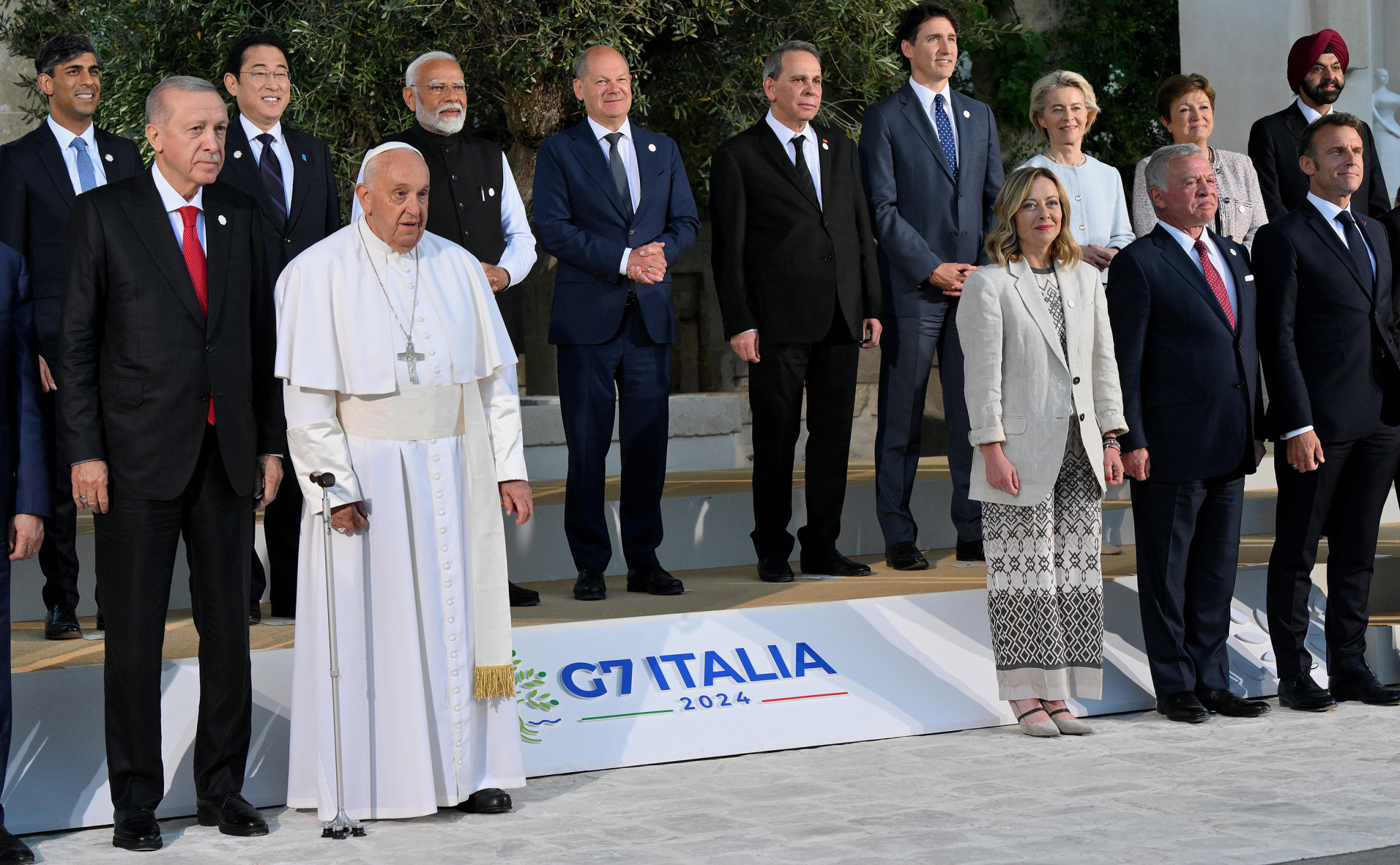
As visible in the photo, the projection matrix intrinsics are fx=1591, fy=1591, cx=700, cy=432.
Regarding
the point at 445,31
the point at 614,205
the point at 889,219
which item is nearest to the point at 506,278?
the point at 614,205

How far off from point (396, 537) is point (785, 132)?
8.08ft

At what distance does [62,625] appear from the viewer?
5020mm

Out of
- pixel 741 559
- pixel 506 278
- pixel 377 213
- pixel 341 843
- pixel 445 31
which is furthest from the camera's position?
pixel 445 31

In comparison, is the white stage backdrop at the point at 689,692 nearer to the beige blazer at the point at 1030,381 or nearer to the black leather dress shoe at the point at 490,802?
the black leather dress shoe at the point at 490,802

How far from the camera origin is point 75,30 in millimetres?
9211

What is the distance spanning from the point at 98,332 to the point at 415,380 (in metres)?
0.78

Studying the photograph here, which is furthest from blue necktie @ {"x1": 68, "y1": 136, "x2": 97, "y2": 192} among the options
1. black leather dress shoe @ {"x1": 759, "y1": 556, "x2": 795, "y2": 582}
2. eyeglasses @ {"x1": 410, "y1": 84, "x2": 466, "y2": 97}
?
black leather dress shoe @ {"x1": 759, "y1": 556, "x2": 795, "y2": 582}

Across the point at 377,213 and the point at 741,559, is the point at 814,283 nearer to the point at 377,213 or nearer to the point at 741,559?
the point at 741,559

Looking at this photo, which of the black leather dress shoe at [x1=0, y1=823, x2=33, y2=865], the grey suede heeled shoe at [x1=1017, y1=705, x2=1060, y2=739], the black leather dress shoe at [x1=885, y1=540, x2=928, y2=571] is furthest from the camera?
the black leather dress shoe at [x1=885, y1=540, x2=928, y2=571]

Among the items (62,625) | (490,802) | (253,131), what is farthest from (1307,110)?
(62,625)

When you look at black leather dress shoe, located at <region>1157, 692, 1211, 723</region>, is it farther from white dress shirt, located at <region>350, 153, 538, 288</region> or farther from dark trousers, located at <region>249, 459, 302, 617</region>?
dark trousers, located at <region>249, 459, 302, 617</region>

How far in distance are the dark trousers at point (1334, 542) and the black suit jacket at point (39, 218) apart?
13.0ft

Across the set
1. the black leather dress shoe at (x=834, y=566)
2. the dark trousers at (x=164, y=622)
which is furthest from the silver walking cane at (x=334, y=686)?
the black leather dress shoe at (x=834, y=566)

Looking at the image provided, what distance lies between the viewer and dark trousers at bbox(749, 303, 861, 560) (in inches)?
225
